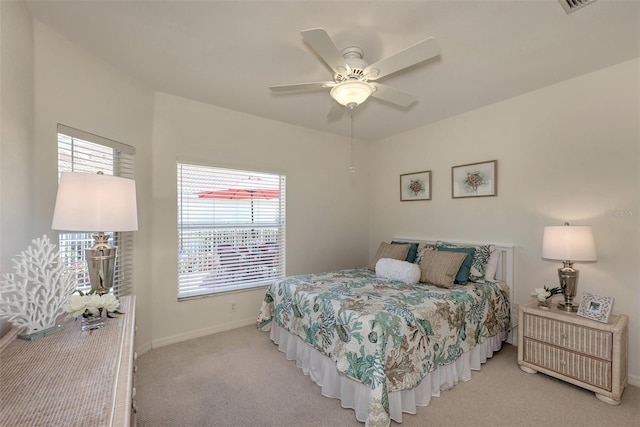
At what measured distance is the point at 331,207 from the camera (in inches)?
169

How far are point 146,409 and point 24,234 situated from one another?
139cm

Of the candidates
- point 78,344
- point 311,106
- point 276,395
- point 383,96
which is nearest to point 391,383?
point 276,395

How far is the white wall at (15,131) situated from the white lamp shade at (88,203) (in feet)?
0.84

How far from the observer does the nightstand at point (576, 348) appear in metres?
2.05

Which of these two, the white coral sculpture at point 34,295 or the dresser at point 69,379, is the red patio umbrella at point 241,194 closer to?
the white coral sculpture at point 34,295

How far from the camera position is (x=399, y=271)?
297cm

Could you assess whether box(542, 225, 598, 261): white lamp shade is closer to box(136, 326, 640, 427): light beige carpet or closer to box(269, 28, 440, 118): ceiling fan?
box(136, 326, 640, 427): light beige carpet

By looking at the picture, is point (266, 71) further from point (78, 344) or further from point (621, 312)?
point (621, 312)

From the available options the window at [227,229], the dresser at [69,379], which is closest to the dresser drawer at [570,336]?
the window at [227,229]

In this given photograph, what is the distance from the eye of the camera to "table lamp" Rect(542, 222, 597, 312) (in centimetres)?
227

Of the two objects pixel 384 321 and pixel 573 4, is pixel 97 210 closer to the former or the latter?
pixel 384 321

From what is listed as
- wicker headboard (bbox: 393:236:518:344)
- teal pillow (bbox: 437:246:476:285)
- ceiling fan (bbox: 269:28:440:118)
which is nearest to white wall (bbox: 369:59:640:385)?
wicker headboard (bbox: 393:236:518:344)

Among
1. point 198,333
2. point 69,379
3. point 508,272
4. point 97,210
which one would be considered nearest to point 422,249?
point 508,272

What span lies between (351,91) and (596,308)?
8.14ft
